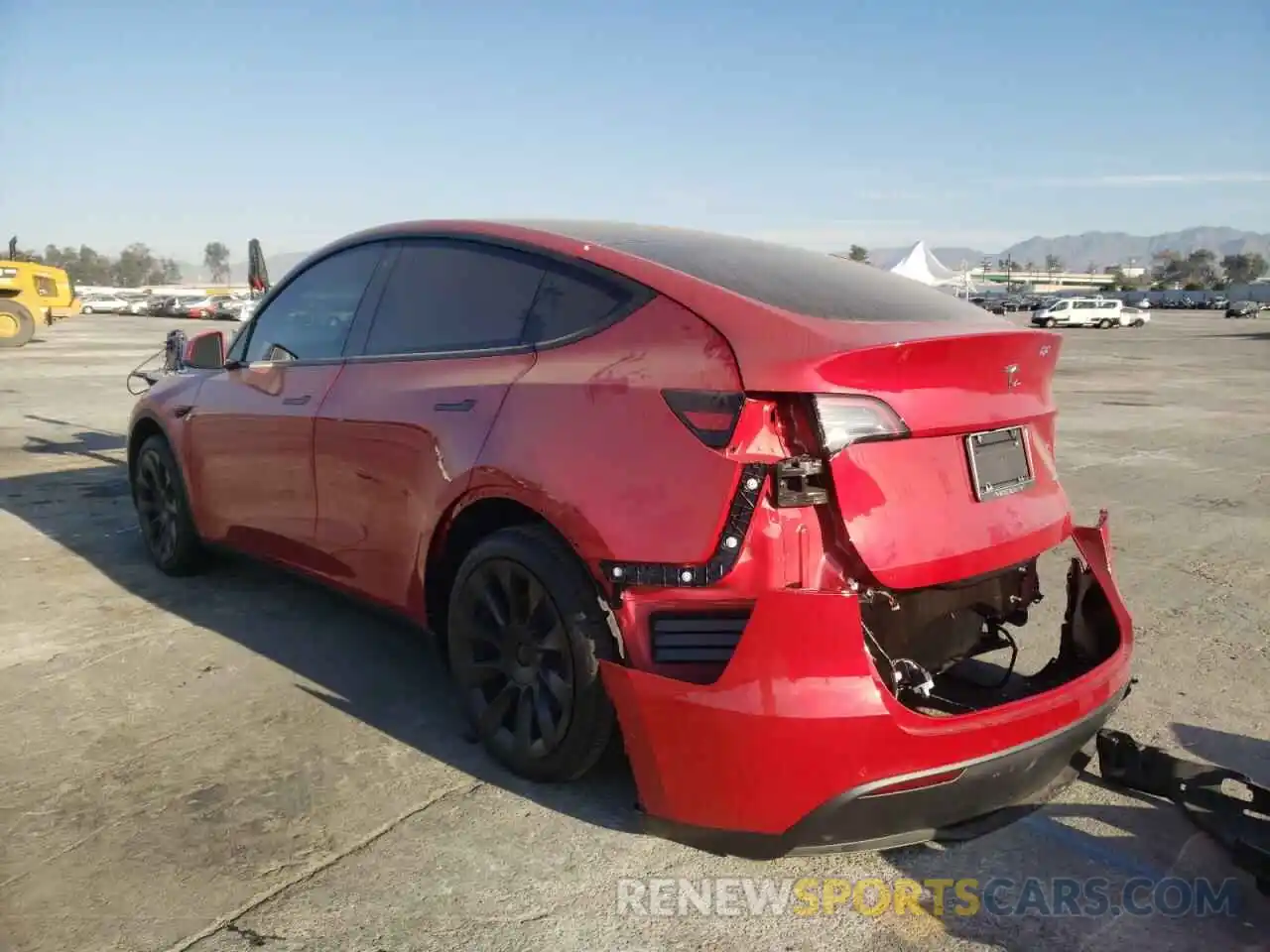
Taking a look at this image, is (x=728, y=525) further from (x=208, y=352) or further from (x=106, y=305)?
(x=106, y=305)

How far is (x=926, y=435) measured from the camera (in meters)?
2.60

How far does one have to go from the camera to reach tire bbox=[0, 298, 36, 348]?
24.5m

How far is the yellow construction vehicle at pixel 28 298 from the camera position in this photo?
970 inches

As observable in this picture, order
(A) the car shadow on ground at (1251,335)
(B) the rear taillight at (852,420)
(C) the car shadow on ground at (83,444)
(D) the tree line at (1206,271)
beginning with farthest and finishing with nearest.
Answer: (D) the tree line at (1206,271), (A) the car shadow on ground at (1251,335), (C) the car shadow on ground at (83,444), (B) the rear taillight at (852,420)

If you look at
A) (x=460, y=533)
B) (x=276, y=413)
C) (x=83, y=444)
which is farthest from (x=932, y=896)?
(x=83, y=444)

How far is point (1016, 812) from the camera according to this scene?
2.84 meters

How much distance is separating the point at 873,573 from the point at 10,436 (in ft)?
34.1

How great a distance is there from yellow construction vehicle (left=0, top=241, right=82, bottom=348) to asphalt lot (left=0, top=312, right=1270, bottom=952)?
22.5 meters

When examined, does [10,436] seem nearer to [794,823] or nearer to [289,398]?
[289,398]

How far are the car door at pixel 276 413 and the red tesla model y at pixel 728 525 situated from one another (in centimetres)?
32

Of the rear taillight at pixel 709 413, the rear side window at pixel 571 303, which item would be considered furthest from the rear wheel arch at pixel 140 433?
the rear taillight at pixel 709 413

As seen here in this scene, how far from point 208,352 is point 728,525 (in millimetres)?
3245

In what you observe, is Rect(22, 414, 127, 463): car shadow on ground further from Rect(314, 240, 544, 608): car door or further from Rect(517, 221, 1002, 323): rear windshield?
Rect(517, 221, 1002, 323): rear windshield

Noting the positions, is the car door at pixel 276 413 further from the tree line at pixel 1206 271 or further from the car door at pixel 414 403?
the tree line at pixel 1206 271
